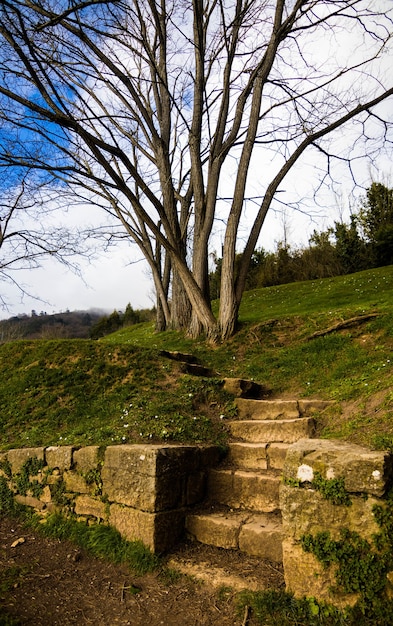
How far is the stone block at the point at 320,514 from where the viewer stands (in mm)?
2785

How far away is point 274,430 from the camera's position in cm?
510

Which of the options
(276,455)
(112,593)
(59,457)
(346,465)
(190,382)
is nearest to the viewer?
(346,465)

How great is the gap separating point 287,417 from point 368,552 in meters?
2.92

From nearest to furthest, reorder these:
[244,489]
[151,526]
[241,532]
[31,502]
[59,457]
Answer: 1. [241,532]
2. [151,526]
3. [244,489]
4. [59,457]
5. [31,502]

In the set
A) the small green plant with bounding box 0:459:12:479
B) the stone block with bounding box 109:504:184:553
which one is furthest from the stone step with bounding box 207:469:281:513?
the small green plant with bounding box 0:459:12:479

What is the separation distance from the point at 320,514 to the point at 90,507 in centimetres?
268

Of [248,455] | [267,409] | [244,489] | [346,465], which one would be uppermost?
[346,465]

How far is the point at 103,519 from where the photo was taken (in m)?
4.45

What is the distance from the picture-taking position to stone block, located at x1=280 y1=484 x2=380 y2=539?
2785 millimetres

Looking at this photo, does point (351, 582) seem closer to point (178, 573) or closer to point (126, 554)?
point (178, 573)

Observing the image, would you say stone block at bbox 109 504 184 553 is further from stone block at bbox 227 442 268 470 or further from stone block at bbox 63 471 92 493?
stone block at bbox 227 442 268 470

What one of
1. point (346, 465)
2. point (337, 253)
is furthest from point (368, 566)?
point (337, 253)

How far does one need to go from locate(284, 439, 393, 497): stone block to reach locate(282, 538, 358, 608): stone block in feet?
1.63

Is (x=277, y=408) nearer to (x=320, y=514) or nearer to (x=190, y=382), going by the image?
(x=190, y=382)
